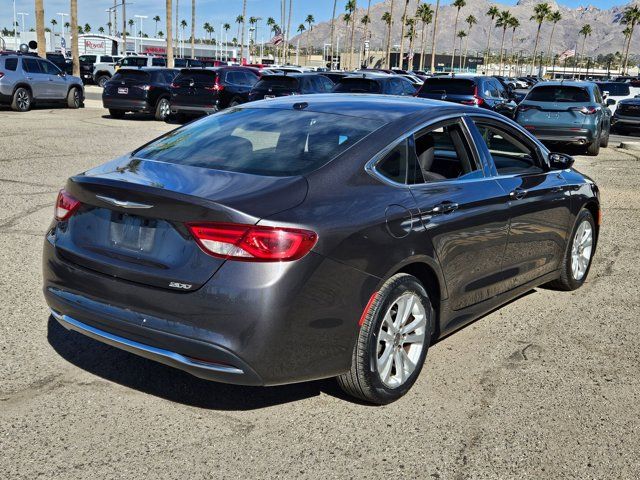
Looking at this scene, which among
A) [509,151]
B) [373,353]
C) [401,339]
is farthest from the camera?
[509,151]

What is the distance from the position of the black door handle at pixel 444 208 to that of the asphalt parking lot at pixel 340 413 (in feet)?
3.30

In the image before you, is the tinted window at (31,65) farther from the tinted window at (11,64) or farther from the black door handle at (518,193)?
the black door handle at (518,193)

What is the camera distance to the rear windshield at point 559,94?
1694 centimetres

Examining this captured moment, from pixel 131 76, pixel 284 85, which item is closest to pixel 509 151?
pixel 284 85

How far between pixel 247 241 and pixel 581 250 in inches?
158

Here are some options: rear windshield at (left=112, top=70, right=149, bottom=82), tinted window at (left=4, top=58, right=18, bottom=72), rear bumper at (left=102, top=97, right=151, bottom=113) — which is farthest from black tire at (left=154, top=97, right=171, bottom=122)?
tinted window at (left=4, top=58, right=18, bottom=72)

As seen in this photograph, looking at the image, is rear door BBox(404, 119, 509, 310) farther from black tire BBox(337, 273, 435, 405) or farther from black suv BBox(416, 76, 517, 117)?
black suv BBox(416, 76, 517, 117)

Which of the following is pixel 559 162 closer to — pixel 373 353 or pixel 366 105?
pixel 366 105

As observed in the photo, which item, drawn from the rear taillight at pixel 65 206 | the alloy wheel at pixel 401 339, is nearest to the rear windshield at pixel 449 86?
the alloy wheel at pixel 401 339

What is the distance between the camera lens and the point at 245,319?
3.38 meters

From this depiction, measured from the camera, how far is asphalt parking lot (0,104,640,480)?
11.3 feet

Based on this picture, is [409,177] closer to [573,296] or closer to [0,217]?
[573,296]

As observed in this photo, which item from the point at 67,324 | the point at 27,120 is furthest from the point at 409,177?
the point at 27,120

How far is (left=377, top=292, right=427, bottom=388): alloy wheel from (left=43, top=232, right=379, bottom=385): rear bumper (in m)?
0.30
